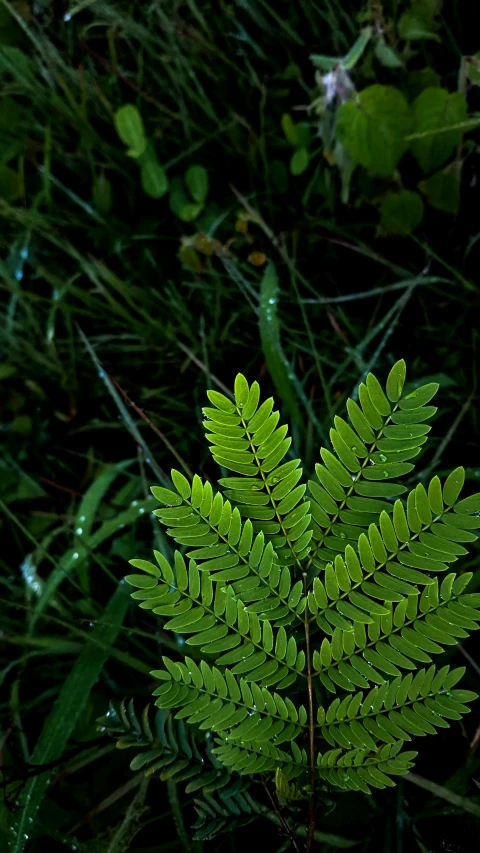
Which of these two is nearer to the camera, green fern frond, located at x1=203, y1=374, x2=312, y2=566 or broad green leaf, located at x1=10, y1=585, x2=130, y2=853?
green fern frond, located at x1=203, y1=374, x2=312, y2=566

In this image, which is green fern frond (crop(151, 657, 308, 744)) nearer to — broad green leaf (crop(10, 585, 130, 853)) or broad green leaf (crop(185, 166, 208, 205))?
broad green leaf (crop(10, 585, 130, 853))

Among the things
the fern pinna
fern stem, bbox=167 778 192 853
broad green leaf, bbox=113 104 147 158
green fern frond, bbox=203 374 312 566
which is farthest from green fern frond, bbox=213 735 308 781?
broad green leaf, bbox=113 104 147 158

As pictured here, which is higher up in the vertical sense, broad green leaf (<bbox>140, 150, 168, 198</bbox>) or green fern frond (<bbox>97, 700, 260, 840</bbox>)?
broad green leaf (<bbox>140, 150, 168, 198</bbox>)

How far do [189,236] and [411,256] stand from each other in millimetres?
626

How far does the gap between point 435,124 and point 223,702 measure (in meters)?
1.28

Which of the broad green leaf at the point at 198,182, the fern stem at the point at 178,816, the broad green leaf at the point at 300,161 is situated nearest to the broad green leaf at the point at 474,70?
the broad green leaf at the point at 300,161

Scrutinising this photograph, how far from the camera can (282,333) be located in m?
1.62

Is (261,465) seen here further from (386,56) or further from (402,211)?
A: (386,56)

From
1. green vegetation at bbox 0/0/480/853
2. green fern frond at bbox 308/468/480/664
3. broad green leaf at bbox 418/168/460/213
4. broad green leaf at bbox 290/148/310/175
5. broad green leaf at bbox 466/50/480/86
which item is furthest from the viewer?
broad green leaf at bbox 290/148/310/175

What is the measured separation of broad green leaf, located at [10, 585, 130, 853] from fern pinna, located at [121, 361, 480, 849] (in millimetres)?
404

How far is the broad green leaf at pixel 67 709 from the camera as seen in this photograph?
38.1 inches

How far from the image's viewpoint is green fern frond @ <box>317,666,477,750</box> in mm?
686

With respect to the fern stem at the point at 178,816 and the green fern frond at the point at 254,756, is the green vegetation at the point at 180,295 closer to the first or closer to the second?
the fern stem at the point at 178,816

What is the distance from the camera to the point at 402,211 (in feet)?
4.93
